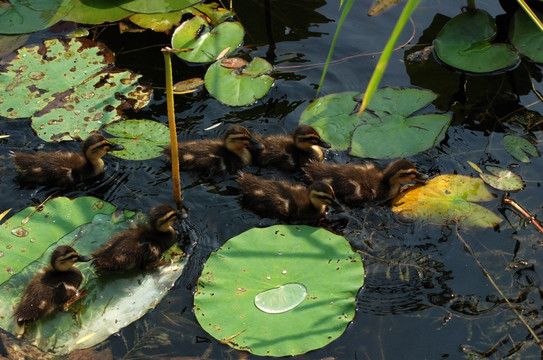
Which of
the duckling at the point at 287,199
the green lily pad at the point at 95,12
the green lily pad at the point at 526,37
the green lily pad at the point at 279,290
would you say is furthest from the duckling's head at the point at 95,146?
the green lily pad at the point at 526,37

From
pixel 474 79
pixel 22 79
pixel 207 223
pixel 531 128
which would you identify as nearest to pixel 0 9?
pixel 22 79

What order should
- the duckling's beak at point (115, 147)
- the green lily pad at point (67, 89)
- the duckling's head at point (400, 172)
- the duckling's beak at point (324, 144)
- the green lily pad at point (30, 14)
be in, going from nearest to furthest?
the duckling's head at point (400, 172) → the duckling's beak at point (115, 147) → the duckling's beak at point (324, 144) → the green lily pad at point (67, 89) → the green lily pad at point (30, 14)

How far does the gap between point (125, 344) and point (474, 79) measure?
13.4ft

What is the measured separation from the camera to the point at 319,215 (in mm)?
5391

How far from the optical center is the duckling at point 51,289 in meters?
4.43

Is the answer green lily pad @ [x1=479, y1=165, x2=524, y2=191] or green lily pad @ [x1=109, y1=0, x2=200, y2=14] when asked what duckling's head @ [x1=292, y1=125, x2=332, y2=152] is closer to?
green lily pad @ [x1=479, y1=165, x2=524, y2=191]

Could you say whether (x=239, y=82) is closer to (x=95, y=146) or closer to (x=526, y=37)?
(x=95, y=146)

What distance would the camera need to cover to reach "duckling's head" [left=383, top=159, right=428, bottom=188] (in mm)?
5430

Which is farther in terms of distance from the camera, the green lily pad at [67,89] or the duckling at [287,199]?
the green lily pad at [67,89]

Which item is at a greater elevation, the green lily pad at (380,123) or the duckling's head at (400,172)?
the green lily pad at (380,123)

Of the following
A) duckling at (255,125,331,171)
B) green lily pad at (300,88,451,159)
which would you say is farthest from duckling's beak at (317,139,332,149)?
green lily pad at (300,88,451,159)

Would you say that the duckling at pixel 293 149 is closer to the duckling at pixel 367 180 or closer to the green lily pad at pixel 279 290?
the duckling at pixel 367 180

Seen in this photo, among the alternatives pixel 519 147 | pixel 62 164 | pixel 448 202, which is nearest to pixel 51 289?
pixel 62 164

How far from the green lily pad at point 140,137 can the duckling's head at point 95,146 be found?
18cm
